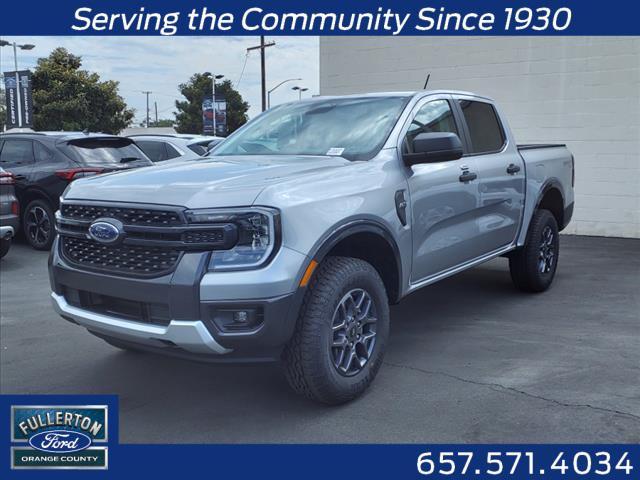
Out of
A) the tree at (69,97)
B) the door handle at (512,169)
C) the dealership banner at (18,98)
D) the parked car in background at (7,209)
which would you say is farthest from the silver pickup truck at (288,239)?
the tree at (69,97)

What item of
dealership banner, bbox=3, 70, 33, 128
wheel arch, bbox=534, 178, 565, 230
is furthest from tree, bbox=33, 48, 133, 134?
wheel arch, bbox=534, 178, 565, 230

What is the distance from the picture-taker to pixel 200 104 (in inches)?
2090

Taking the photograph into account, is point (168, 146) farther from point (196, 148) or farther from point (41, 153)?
point (41, 153)

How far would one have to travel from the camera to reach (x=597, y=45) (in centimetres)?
1005

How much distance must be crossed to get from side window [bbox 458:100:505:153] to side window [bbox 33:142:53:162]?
21.4ft

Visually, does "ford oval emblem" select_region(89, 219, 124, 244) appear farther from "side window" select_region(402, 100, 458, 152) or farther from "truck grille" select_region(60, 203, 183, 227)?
"side window" select_region(402, 100, 458, 152)

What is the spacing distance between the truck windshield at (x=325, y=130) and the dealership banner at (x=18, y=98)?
20.7 metres

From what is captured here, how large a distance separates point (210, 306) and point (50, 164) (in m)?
7.32

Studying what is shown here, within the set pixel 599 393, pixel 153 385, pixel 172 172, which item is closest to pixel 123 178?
pixel 172 172

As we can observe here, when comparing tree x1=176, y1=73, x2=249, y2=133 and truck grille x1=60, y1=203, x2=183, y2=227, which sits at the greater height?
tree x1=176, y1=73, x2=249, y2=133

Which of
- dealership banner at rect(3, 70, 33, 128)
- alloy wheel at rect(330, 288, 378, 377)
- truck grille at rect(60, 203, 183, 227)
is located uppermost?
dealership banner at rect(3, 70, 33, 128)

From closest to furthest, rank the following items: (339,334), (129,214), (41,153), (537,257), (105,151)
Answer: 1. (129,214)
2. (339,334)
3. (537,257)
4. (41,153)
5. (105,151)

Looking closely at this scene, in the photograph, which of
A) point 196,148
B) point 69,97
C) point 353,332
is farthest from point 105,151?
point 69,97

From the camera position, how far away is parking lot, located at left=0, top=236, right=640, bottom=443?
11.5 ft
